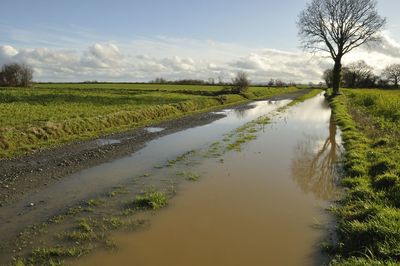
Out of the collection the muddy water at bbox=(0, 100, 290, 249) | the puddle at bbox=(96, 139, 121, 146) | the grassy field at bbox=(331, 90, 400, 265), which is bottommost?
the muddy water at bbox=(0, 100, 290, 249)

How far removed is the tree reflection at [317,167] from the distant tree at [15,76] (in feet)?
251

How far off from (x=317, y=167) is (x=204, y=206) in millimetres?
5145

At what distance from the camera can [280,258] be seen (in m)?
5.83

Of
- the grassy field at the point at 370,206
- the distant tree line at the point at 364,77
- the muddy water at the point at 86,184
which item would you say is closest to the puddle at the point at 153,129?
the muddy water at the point at 86,184

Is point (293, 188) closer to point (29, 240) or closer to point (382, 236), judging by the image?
point (382, 236)

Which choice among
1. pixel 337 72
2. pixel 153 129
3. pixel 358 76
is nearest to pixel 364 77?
pixel 358 76

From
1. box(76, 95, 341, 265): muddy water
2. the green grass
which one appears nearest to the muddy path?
the green grass

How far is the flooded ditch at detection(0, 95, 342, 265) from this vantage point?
6.01 m

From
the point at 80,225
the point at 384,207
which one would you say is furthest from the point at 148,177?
the point at 384,207

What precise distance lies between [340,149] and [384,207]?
7.55 metres

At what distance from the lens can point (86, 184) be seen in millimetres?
9891

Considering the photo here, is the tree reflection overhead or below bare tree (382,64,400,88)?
below

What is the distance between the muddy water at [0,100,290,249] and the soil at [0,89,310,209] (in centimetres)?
40

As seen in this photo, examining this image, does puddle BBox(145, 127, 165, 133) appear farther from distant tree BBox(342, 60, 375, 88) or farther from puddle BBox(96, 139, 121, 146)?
distant tree BBox(342, 60, 375, 88)
